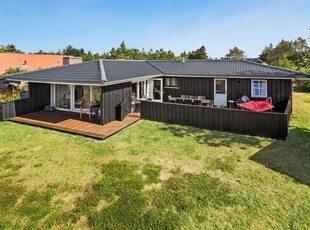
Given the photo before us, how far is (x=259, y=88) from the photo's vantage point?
563 inches

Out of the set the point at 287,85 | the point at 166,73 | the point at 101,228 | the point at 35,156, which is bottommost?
the point at 101,228

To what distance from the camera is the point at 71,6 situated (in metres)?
17.0

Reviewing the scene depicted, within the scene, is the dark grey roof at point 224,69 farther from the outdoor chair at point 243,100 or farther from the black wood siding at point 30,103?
the black wood siding at point 30,103

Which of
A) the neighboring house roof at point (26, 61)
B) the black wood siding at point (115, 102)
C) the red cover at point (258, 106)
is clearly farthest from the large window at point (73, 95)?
the neighboring house roof at point (26, 61)

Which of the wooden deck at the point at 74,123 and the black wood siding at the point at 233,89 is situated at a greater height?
the black wood siding at the point at 233,89

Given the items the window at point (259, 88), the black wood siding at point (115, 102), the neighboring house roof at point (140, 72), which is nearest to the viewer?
the black wood siding at point (115, 102)

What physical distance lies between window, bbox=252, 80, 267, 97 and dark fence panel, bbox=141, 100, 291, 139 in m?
A: 3.63

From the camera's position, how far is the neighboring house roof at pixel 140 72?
36.6 feet

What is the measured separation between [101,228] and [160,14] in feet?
65.4

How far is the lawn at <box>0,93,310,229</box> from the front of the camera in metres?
4.46

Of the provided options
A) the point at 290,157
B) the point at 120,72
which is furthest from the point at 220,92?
the point at 290,157

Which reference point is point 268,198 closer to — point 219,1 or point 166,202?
point 166,202

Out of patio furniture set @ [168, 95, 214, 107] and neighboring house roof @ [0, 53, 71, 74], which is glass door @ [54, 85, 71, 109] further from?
neighboring house roof @ [0, 53, 71, 74]

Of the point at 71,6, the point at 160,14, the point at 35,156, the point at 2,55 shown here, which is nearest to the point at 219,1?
the point at 160,14
